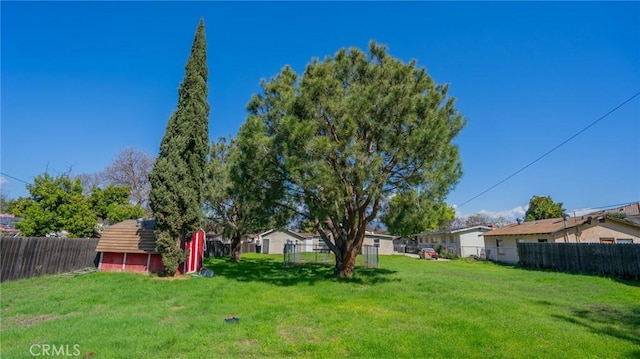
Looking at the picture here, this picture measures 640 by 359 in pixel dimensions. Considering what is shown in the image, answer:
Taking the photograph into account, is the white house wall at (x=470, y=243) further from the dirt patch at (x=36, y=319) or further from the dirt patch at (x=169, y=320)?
the dirt patch at (x=36, y=319)

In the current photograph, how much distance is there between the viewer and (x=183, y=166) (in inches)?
534

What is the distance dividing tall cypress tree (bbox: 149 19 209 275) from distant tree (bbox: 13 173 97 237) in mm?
9573

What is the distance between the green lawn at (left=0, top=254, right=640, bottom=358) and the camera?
16.9ft

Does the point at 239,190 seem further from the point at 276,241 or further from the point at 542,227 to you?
the point at 276,241

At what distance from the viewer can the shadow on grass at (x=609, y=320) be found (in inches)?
251

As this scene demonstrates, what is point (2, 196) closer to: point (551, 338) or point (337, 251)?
point (337, 251)

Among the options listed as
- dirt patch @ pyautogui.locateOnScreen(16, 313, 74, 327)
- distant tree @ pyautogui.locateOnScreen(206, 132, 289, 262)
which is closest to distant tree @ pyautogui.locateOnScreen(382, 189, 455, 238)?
distant tree @ pyautogui.locateOnScreen(206, 132, 289, 262)

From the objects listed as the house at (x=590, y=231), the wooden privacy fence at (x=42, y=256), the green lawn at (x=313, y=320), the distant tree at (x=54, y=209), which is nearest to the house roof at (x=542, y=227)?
the house at (x=590, y=231)

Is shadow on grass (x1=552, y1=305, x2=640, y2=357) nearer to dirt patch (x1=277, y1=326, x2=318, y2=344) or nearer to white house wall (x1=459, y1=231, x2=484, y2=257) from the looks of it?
dirt patch (x1=277, y1=326, x2=318, y2=344)

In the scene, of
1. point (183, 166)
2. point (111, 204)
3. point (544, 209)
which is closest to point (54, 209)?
point (111, 204)

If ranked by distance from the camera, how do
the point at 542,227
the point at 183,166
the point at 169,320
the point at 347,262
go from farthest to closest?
the point at 542,227 < the point at 347,262 < the point at 183,166 < the point at 169,320

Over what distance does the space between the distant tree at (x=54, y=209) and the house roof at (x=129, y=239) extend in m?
5.45

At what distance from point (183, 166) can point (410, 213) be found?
30.9 feet

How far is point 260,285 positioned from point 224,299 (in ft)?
9.20
